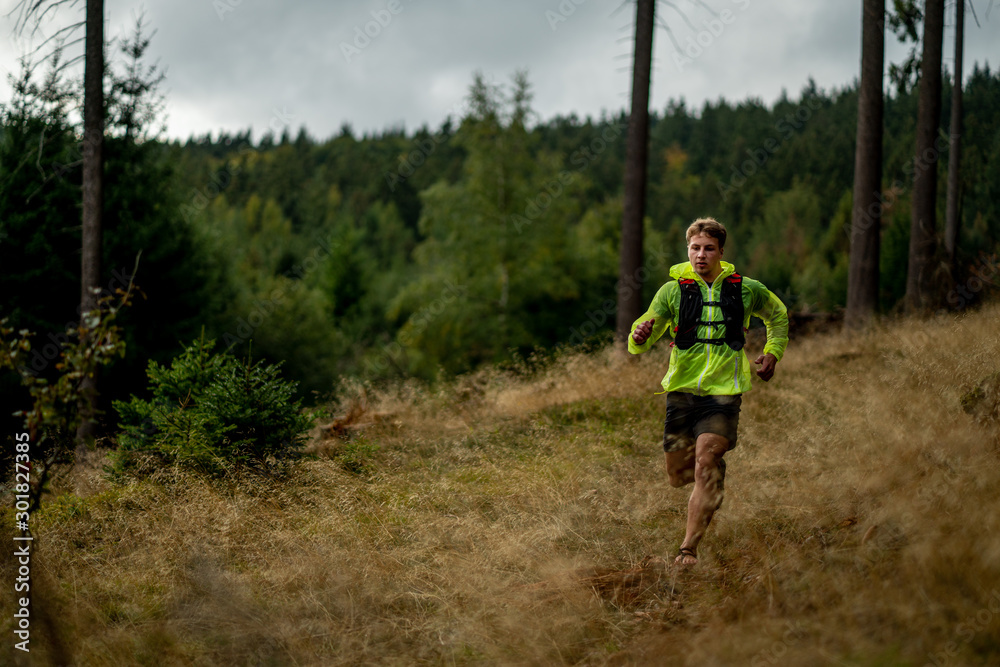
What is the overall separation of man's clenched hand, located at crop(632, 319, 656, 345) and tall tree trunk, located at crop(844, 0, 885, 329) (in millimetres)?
8780

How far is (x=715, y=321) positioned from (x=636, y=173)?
332 inches

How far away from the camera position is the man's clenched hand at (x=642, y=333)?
388 centimetres

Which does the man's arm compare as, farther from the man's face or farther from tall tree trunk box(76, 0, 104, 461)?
tall tree trunk box(76, 0, 104, 461)

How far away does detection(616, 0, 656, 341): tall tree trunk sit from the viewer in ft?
38.2

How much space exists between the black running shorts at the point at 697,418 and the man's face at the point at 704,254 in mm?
686

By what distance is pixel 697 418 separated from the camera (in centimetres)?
400

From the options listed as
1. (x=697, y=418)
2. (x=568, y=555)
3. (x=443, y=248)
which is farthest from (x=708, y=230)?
(x=443, y=248)

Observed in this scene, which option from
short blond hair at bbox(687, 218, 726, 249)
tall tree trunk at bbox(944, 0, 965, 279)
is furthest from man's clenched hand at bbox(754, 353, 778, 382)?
tall tree trunk at bbox(944, 0, 965, 279)

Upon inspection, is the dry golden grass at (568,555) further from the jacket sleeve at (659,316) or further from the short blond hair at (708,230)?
the short blond hair at (708,230)

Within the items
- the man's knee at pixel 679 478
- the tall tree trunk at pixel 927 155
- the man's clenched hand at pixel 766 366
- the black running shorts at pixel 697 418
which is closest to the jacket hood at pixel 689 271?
the man's clenched hand at pixel 766 366

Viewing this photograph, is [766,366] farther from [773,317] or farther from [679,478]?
[679,478]

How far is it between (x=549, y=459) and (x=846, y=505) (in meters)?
2.35

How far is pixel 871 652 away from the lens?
2469mm

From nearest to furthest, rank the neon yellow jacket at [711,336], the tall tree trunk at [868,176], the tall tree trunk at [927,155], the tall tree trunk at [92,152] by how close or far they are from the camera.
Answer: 1. the neon yellow jacket at [711,336]
2. the tall tree trunk at [92,152]
3. the tall tree trunk at [868,176]
4. the tall tree trunk at [927,155]
